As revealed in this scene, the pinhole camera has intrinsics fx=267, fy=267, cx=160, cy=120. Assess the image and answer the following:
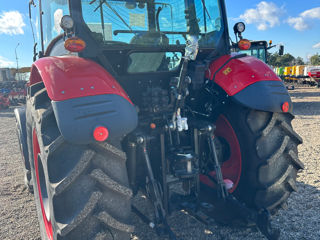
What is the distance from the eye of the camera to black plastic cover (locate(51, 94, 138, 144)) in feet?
4.90

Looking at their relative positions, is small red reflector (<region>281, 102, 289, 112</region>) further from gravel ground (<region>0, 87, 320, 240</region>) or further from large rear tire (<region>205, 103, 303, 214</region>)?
gravel ground (<region>0, 87, 320, 240</region>)

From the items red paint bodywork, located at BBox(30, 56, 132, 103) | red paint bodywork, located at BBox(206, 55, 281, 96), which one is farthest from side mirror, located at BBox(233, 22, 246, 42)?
red paint bodywork, located at BBox(30, 56, 132, 103)

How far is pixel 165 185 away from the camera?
2164 mm

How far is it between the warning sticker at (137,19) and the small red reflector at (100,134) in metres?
1.08

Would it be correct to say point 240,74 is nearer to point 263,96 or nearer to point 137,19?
point 263,96

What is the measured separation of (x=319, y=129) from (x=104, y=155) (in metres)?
6.51

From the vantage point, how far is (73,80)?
1.62m

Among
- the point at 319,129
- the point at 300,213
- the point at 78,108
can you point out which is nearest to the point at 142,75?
the point at 78,108

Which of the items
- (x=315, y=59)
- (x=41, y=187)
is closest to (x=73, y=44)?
(x=41, y=187)

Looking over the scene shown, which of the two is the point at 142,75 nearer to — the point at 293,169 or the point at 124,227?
the point at 124,227

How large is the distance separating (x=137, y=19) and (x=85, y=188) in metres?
1.42

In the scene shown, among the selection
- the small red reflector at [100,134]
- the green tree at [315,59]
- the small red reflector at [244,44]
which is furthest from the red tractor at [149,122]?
the green tree at [315,59]

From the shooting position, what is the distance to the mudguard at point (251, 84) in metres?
2.09

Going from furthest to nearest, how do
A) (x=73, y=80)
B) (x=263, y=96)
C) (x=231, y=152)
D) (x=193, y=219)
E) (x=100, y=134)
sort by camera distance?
(x=193, y=219), (x=231, y=152), (x=263, y=96), (x=73, y=80), (x=100, y=134)
